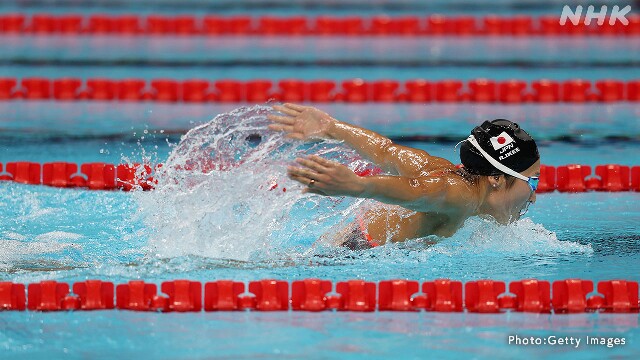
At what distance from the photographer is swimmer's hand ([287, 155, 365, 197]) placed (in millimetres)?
3039

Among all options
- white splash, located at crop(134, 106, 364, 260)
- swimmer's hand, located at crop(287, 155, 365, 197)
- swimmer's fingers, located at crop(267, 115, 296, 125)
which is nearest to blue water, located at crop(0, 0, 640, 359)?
white splash, located at crop(134, 106, 364, 260)

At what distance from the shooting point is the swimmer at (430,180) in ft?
11.0

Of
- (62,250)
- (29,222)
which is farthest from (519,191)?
(29,222)

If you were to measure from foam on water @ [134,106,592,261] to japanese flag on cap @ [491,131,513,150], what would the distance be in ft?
1.25

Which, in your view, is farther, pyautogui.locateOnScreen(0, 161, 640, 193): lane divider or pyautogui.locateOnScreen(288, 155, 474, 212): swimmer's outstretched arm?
pyautogui.locateOnScreen(0, 161, 640, 193): lane divider

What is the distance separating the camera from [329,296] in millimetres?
3588

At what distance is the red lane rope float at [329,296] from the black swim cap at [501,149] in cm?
41

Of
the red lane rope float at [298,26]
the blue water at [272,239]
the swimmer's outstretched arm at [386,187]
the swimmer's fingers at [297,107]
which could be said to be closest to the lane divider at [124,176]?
the blue water at [272,239]

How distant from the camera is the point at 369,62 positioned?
724cm

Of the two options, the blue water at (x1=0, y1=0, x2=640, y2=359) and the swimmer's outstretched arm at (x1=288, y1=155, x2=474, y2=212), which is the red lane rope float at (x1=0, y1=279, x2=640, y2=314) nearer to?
the blue water at (x1=0, y1=0, x2=640, y2=359)

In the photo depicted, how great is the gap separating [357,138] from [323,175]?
82cm

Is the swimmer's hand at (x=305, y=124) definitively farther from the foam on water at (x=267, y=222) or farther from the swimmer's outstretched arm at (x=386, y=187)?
the swimmer's outstretched arm at (x=386, y=187)

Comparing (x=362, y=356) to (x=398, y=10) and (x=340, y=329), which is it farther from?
(x=398, y=10)

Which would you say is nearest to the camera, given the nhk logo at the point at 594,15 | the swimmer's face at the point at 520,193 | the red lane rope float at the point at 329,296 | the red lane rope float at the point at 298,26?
the red lane rope float at the point at 329,296
